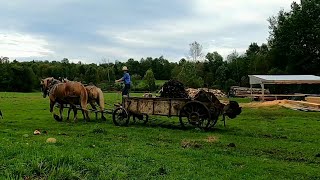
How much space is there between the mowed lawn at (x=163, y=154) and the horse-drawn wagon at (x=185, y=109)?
50 cm

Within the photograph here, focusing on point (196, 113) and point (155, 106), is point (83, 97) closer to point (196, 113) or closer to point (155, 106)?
point (155, 106)

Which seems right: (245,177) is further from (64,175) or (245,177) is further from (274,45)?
(274,45)

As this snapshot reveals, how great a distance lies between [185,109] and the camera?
15125 millimetres

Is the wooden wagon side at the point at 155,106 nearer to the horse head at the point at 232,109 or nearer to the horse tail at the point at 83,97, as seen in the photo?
the horse head at the point at 232,109

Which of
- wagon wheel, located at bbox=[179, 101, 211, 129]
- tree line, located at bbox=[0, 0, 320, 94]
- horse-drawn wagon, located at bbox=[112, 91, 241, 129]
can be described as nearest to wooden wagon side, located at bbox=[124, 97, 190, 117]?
horse-drawn wagon, located at bbox=[112, 91, 241, 129]

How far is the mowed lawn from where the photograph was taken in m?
7.16

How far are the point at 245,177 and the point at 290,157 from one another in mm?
3057

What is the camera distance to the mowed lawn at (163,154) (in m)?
7.16

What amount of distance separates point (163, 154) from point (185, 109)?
5490 mm

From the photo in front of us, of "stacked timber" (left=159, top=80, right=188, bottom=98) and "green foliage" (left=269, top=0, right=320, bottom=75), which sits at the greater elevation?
"green foliage" (left=269, top=0, right=320, bottom=75)

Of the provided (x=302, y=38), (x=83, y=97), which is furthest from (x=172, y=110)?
(x=302, y=38)

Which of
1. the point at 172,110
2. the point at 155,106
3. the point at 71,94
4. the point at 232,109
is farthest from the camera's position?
the point at 71,94

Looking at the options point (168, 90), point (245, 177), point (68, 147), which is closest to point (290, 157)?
point (245, 177)

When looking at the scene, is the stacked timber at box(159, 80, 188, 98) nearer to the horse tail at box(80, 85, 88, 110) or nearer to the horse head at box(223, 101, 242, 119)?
the horse head at box(223, 101, 242, 119)
